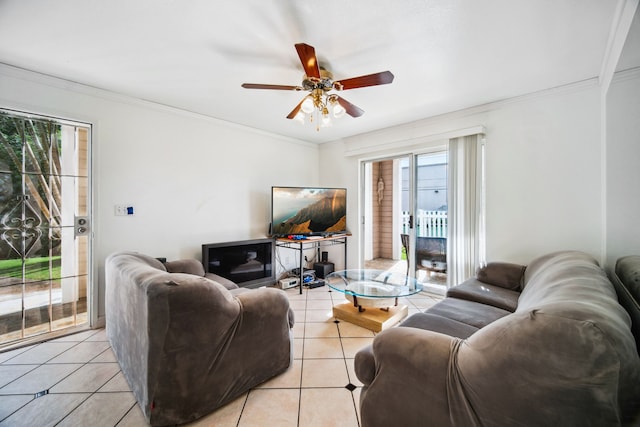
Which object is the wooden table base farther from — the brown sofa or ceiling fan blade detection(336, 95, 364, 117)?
ceiling fan blade detection(336, 95, 364, 117)

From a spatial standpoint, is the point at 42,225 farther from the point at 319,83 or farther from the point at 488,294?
the point at 488,294

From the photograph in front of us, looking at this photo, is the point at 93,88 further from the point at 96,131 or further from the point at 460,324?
the point at 460,324

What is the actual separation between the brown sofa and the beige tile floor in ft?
1.68

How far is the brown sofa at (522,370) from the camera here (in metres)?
0.73

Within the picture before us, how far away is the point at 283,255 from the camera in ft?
14.3

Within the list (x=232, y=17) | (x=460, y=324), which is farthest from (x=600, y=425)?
(x=232, y=17)

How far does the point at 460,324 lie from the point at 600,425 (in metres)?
1.02

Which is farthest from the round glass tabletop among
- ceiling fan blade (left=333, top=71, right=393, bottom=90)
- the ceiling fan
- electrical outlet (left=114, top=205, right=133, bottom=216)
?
electrical outlet (left=114, top=205, right=133, bottom=216)

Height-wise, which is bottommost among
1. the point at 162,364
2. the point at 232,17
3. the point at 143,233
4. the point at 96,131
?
the point at 162,364

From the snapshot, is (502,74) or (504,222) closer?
(502,74)

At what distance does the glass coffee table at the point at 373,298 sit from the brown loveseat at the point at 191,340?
937mm

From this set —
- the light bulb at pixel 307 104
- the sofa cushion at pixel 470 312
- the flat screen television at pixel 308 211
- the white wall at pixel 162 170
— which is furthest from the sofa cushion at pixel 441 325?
the white wall at pixel 162 170

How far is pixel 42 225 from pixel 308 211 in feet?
9.79

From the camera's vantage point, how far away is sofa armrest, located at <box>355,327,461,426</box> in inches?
39.6
